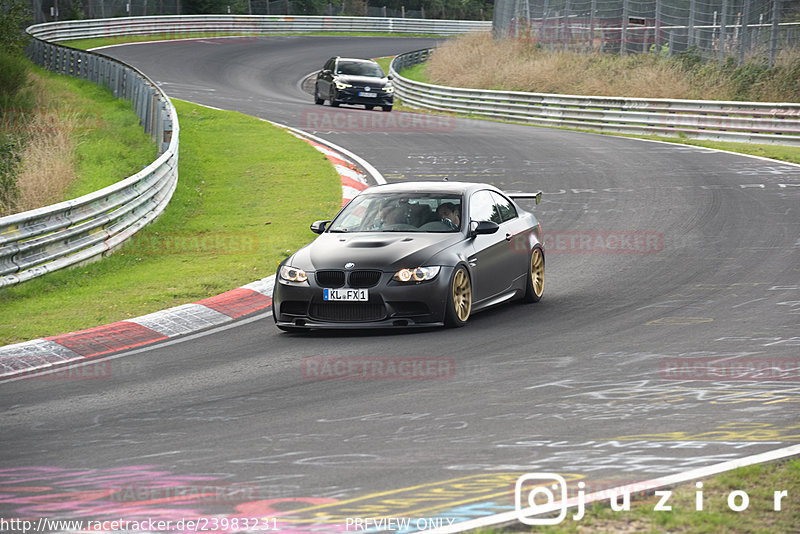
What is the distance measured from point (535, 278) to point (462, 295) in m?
1.69

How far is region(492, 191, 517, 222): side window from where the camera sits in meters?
12.4

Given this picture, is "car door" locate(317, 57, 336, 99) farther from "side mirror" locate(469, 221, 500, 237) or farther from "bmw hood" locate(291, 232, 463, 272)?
"bmw hood" locate(291, 232, 463, 272)

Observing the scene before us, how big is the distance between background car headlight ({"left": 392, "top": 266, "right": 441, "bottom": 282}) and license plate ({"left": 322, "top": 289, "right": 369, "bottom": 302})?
12.8 inches

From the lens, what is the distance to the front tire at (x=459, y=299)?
34.6 ft

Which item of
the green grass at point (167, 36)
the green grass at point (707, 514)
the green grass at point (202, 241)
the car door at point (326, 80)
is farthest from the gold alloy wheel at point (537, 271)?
the green grass at point (167, 36)

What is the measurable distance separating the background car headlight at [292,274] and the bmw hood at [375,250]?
60 mm

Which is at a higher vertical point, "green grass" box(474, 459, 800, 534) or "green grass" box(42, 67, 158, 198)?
"green grass" box(474, 459, 800, 534)

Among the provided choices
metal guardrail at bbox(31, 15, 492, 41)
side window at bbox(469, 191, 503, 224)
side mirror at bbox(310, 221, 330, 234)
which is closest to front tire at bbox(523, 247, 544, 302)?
side window at bbox(469, 191, 503, 224)

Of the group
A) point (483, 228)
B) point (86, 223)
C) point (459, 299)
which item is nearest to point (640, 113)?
point (86, 223)

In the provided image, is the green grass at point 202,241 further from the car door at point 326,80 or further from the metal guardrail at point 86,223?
the car door at point 326,80

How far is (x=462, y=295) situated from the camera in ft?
35.7

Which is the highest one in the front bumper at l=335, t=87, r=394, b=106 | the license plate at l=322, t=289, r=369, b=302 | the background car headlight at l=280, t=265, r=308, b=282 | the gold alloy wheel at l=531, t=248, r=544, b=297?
the background car headlight at l=280, t=265, r=308, b=282

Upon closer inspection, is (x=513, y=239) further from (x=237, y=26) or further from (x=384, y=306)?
(x=237, y=26)

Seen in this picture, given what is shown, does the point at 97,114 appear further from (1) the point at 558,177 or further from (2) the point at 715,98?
(2) the point at 715,98
